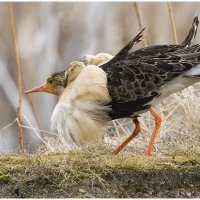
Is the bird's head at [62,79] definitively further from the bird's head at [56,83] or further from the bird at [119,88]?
the bird at [119,88]

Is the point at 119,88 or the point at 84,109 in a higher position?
the point at 119,88

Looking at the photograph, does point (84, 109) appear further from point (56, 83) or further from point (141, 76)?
point (56, 83)

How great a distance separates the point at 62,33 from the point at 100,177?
6150 mm

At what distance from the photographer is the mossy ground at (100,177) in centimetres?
586

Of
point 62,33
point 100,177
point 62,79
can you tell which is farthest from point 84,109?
point 62,33

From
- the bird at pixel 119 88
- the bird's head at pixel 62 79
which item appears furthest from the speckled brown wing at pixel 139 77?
the bird's head at pixel 62 79

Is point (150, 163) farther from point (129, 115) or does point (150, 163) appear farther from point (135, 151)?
point (135, 151)

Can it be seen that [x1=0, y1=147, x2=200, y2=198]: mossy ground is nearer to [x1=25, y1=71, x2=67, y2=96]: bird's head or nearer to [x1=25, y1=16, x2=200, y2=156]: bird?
[x1=25, y1=16, x2=200, y2=156]: bird

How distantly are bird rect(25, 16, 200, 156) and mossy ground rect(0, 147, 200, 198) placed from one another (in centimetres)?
56

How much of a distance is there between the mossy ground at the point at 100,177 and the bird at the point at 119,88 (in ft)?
1.84

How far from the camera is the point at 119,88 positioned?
664cm

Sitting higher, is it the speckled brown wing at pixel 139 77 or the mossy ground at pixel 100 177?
the speckled brown wing at pixel 139 77

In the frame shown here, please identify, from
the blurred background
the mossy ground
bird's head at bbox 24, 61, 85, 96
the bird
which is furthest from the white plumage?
the blurred background

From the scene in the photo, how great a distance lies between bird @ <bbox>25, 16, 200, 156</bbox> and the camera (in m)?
6.64
